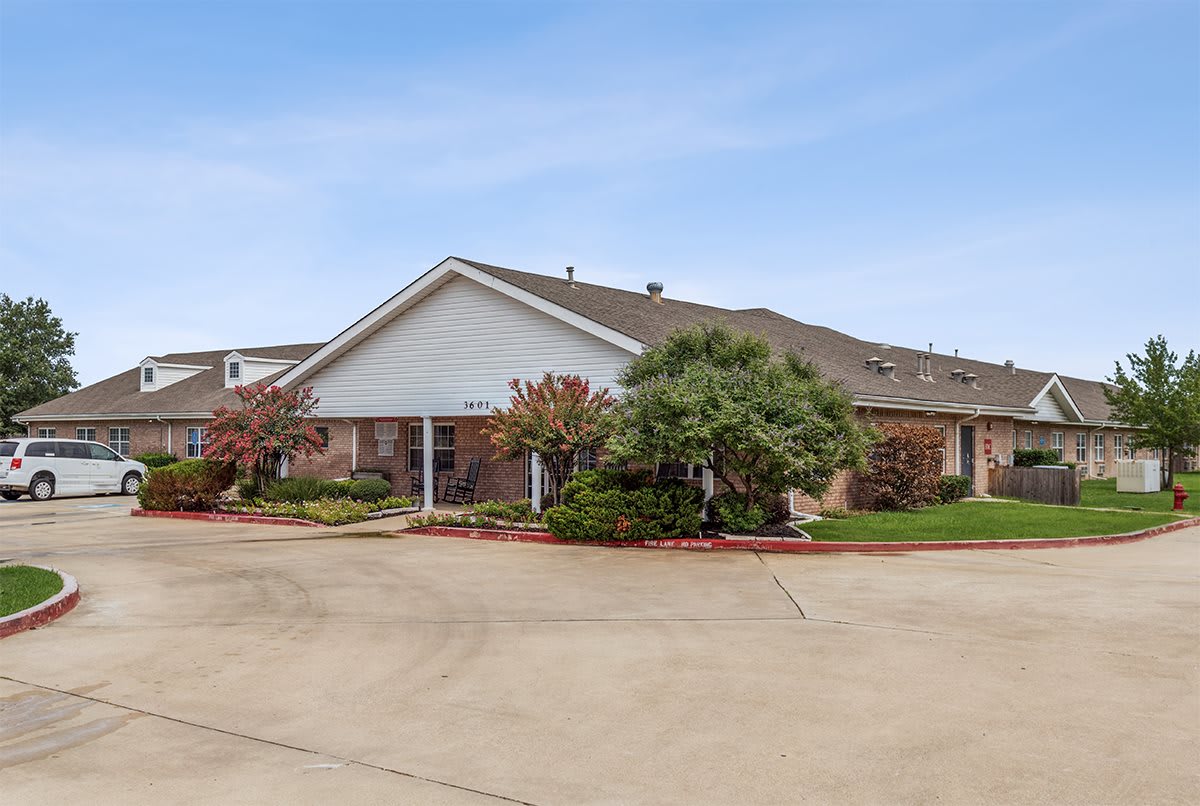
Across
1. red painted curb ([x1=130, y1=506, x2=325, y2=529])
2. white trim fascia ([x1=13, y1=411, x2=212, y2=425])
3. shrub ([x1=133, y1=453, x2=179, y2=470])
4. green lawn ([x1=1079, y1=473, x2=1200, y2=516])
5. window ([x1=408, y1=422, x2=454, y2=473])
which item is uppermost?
white trim fascia ([x1=13, y1=411, x2=212, y2=425])

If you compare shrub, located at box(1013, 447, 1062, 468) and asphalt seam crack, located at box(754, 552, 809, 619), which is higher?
shrub, located at box(1013, 447, 1062, 468)

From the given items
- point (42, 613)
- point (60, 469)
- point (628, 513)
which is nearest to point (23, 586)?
point (42, 613)

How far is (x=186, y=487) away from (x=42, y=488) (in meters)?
8.35

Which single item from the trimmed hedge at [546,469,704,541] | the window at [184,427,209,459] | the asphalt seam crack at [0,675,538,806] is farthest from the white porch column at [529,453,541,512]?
the window at [184,427,209,459]

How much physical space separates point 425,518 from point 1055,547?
11.4 meters

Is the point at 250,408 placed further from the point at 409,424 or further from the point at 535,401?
the point at 535,401

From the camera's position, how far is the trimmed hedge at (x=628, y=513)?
51.0 feet

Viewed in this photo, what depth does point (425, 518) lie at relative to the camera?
61.0ft

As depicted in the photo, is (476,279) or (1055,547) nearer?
(1055,547)

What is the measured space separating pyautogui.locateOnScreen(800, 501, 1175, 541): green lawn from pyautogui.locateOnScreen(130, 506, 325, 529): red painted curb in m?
10.4

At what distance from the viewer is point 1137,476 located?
3103 cm

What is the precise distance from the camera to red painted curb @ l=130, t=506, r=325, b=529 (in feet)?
64.1

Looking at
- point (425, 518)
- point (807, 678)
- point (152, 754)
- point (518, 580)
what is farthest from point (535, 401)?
point (152, 754)

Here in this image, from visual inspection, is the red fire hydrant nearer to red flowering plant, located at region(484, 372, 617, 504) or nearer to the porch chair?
red flowering plant, located at region(484, 372, 617, 504)
